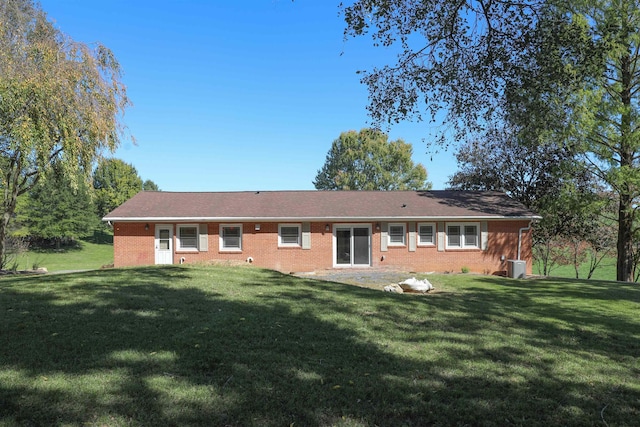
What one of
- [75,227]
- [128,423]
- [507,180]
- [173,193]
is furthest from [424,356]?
[75,227]

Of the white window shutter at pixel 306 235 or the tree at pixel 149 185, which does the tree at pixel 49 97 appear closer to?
the white window shutter at pixel 306 235

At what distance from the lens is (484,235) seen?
1897 centimetres

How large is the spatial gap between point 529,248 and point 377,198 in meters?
8.00

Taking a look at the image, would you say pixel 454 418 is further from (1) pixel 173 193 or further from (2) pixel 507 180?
(2) pixel 507 180

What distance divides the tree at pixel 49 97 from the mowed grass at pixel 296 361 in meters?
5.41

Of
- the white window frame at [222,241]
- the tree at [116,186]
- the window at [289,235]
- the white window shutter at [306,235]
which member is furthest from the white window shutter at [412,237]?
the tree at [116,186]

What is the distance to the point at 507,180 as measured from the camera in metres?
24.5

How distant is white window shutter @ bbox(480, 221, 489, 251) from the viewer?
18922 millimetres

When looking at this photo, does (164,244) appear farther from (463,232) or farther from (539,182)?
(539,182)

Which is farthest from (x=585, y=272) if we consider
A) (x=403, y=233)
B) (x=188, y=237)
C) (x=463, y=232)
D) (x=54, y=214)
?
(x=54, y=214)

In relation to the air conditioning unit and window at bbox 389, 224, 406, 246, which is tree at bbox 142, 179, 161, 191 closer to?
window at bbox 389, 224, 406, 246

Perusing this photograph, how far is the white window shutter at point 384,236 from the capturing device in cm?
1897

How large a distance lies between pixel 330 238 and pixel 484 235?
7.58 m

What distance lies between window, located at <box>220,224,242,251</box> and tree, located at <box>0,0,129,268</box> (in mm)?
6898
